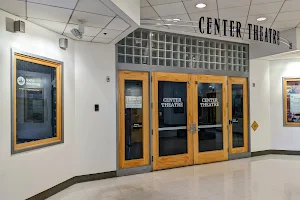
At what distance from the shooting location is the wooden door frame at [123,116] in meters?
5.61

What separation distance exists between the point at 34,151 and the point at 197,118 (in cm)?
400

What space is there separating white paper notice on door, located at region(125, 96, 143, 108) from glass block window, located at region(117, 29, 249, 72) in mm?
816

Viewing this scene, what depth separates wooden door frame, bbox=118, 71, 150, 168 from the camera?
5.61 m

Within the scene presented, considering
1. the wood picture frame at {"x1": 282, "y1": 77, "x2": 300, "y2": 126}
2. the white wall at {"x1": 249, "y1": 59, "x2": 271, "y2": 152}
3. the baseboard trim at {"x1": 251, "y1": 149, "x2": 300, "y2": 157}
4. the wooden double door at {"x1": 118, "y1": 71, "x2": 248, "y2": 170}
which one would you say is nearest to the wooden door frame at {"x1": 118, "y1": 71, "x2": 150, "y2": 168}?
the wooden double door at {"x1": 118, "y1": 71, "x2": 248, "y2": 170}

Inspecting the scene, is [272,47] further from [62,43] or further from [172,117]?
[62,43]

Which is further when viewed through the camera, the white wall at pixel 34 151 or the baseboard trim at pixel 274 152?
the baseboard trim at pixel 274 152

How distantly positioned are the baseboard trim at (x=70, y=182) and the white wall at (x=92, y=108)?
9cm

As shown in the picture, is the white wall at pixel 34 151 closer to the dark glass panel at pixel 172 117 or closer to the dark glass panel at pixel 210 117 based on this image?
the dark glass panel at pixel 172 117

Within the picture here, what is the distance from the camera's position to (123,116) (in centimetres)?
565

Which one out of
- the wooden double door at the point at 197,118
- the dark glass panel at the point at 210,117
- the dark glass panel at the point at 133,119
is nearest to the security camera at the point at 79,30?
the dark glass panel at the point at 133,119

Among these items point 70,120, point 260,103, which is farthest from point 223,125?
point 70,120

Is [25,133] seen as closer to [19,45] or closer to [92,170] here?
[19,45]

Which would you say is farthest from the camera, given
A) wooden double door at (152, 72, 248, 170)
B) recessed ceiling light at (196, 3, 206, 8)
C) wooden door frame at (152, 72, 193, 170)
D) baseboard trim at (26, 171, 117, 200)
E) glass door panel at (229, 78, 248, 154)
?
glass door panel at (229, 78, 248, 154)

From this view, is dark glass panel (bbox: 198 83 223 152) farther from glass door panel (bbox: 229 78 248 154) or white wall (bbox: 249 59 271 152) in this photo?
white wall (bbox: 249 59 271 152)
